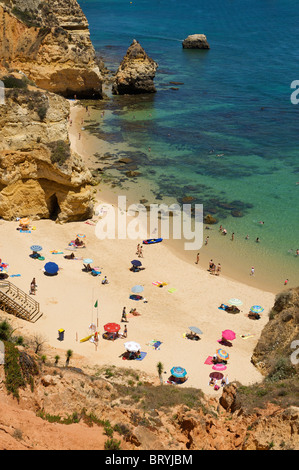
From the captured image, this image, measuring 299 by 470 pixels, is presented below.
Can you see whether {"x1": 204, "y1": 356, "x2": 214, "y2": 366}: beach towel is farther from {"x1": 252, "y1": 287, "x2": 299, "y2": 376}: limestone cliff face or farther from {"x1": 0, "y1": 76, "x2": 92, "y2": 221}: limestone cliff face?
{"x1": 0, "y1": 76, "x2": 92, "y2": 221}: limestone cliff face

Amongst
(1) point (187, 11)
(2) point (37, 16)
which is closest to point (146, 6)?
(1) point (187, 11)

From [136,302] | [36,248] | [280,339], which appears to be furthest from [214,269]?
[36,248]

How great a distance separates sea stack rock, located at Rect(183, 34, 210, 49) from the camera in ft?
354

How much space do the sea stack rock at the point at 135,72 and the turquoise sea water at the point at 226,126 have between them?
2214 mm

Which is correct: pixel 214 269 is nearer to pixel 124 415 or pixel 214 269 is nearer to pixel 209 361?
pixel 209 361

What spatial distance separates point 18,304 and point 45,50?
4357 centimetres

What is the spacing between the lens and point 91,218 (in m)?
36.7

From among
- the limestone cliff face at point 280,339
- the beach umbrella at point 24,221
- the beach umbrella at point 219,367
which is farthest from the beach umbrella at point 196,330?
the beach umbrella at point 24,221

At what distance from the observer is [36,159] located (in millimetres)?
33281

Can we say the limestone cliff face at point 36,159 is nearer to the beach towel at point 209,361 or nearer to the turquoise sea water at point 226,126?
the turquoise sea water at point 226,126

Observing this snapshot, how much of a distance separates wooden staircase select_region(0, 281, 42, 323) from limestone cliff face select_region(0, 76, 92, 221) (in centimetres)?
998

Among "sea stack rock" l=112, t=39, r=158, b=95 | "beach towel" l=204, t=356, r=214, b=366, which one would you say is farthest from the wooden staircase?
"sea stack rock" l=112, t=39, r=158, b=95
